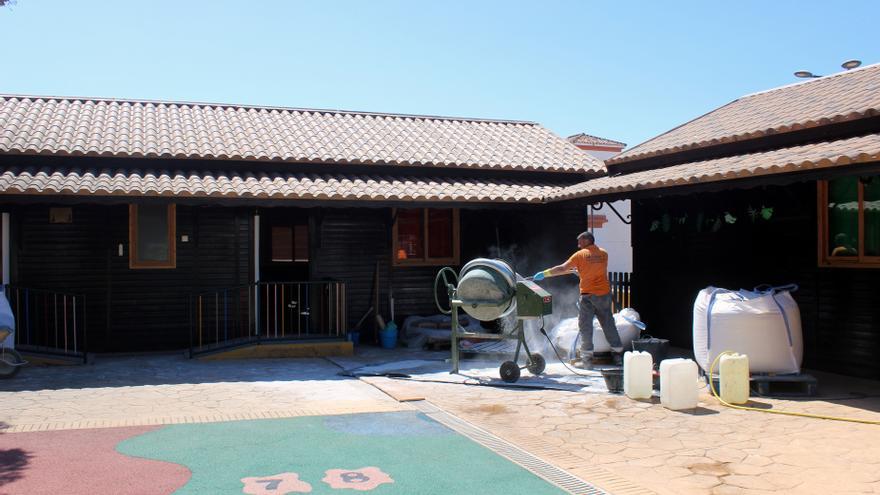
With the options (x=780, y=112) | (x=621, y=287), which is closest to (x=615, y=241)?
(x=621, y=287)

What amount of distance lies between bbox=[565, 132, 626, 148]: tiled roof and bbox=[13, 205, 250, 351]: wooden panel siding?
78.4 feet

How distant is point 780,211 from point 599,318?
9.57 ft

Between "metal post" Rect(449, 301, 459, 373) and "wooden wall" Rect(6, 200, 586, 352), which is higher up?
"wooden wall" Rect(6, 200, 586, 352)

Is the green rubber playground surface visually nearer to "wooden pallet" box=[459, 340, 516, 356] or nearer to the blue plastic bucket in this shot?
"wooden pallet" box=[459, 340, 516, 356]

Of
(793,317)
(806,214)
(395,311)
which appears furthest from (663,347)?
(395,311)

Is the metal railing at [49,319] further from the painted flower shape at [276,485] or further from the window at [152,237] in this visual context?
the painted flower shape at [276,485]

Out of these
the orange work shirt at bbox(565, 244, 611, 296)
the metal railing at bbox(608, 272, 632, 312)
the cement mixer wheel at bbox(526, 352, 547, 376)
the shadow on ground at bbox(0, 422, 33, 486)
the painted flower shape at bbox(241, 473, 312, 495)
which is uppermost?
the orange work shirt at bbox(565, 244, 611, 296)

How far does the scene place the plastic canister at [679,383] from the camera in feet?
24.9

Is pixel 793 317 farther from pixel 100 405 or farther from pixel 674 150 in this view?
pixel 100 405

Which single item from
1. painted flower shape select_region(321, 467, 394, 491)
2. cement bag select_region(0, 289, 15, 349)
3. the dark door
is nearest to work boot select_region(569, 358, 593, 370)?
painted flower shape select_region(321, 467, 394, 491)

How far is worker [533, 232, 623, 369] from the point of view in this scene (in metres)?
9.79

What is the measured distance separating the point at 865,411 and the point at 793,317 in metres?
1.37

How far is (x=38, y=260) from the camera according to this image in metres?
11.6

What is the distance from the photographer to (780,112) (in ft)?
36.8
